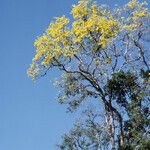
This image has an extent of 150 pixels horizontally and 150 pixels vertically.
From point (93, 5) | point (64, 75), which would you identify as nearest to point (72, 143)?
point (64, 75)

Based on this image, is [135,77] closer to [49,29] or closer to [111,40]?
[111,40]

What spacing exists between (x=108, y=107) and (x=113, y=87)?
132cm

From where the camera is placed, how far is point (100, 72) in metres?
32.5

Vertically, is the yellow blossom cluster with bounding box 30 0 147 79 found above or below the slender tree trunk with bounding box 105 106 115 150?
above

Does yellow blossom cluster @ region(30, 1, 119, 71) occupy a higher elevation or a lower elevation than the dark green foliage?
higher

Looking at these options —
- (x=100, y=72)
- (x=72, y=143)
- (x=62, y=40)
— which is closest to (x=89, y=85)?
(x=100, y=72)

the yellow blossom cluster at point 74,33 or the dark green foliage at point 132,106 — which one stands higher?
the yellow blossom cluster at point 74,33

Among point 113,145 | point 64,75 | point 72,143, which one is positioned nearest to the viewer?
point 113,145

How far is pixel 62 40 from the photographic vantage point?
107ft

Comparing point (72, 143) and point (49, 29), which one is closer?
point (49, 29)

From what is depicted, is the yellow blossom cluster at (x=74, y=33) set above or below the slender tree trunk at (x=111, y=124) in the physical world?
above

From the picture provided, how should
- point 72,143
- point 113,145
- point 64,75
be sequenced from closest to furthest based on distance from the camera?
point 113,145, point 64,75, point 72,143

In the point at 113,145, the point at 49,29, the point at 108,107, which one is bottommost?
the point at 113,145

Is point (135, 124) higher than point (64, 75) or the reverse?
the reverse
